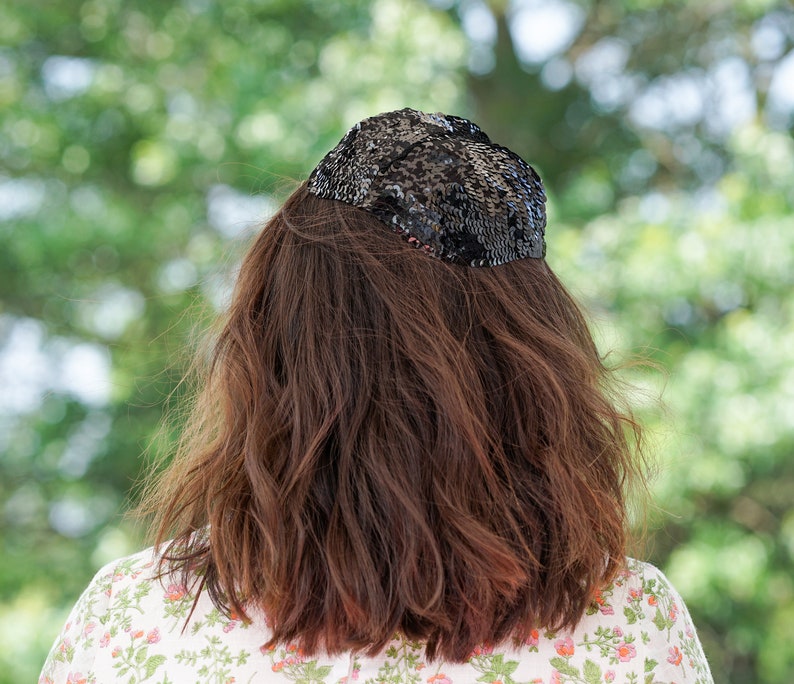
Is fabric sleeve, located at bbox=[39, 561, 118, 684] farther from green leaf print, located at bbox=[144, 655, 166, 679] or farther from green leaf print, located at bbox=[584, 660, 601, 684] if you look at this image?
green leaf print, located at bbox=[584, 660, 601, 684]

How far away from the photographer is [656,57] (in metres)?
4.73

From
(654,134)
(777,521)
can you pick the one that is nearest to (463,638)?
(777,521)

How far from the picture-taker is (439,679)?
86 cm

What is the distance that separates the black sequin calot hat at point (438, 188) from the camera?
0.92 meters

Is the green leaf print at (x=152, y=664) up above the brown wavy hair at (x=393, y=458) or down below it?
below

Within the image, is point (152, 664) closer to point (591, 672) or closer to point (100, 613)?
Result: point (100, 613)

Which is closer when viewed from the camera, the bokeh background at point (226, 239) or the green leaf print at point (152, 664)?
the green leaf print at point (152, 664)

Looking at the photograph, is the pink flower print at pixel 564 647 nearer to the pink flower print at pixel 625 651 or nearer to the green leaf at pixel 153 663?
the pink flower print at pixel 625 651

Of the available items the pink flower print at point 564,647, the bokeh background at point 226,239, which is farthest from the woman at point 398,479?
the bokeh background at point 226,239

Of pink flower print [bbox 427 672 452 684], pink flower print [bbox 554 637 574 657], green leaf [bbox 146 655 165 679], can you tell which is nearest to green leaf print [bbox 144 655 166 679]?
green leaf [bbox 146 655 165 679]

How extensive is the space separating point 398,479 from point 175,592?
0.26m

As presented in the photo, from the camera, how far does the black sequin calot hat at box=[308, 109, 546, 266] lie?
922mm

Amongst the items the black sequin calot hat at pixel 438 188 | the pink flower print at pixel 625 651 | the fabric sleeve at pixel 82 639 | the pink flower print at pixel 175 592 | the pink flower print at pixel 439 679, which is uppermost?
the black sequin calot hat at pixel 438 188

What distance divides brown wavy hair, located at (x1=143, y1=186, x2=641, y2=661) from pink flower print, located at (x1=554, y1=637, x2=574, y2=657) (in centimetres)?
2
